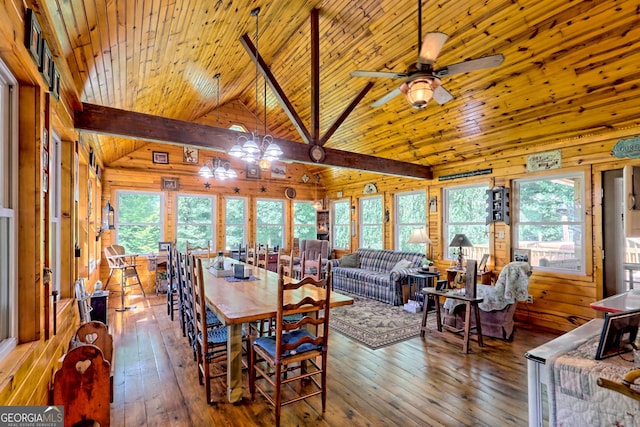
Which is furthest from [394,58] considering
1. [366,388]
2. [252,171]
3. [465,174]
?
[252,171]

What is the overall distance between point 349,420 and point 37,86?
291 centimetres

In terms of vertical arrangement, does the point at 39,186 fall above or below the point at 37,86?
below

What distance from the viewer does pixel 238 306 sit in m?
2.46

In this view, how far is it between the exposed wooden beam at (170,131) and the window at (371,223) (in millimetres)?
2772

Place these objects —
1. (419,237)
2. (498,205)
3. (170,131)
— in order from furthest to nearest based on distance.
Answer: (419,237) → (498,205) → (170,131)

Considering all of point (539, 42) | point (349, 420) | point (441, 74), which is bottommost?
point (349, 420)

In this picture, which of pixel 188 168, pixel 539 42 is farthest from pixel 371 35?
pixel 188 168

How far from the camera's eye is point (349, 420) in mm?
2270

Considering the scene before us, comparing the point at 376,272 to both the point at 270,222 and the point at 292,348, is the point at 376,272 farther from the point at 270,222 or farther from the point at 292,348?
the point at 292,348

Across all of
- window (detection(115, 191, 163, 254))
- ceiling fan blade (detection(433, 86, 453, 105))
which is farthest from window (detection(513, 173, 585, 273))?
window (detection(115, 191, 163, 254))

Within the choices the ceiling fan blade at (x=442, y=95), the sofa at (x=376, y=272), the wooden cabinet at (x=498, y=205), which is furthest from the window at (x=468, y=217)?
the ceiling fan blade at (x=442, y=95)

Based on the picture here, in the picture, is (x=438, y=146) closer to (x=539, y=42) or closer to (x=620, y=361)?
(x=539, y=42)

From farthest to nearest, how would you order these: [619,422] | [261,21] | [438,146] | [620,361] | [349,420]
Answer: [438,146], [261,21], [349,420], [620,361], [619,422]

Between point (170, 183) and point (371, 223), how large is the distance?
494 centimetres
